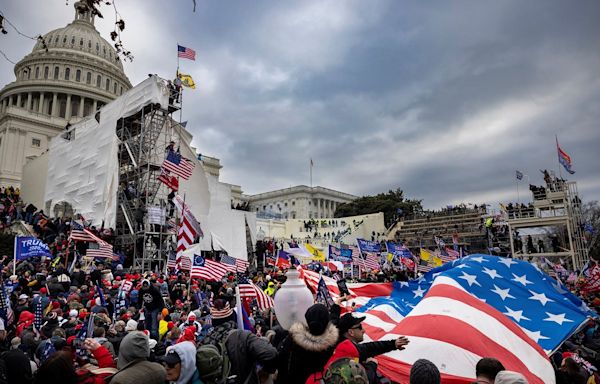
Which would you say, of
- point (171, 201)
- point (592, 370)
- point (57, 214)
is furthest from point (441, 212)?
point (592, 370)

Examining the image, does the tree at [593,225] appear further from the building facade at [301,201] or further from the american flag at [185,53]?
the building facade at [301,201]

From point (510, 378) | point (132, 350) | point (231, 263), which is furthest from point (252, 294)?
point (231, 263)

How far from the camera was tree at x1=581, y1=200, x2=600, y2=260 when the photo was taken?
123 ft

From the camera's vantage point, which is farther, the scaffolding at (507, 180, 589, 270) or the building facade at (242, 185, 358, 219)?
the building facade at (242, 185, 358, 219)

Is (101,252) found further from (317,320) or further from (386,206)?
(386,206)

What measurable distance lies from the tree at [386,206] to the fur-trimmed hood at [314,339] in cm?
5981

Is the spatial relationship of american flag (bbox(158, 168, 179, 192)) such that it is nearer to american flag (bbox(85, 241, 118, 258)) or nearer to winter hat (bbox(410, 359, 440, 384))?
american flag (bbox(85, 241, 118, 258))

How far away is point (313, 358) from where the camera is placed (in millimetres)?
2887

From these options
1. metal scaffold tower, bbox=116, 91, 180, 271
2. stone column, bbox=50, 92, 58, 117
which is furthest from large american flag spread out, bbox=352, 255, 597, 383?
stone column, bbox=50, 92, 58, 117

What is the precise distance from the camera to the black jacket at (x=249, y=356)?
123 inches

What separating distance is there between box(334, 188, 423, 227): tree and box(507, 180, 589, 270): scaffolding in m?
31.5

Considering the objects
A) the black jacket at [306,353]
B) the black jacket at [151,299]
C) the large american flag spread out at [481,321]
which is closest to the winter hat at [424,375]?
the black jacket at [306,353]

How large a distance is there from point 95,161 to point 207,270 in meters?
22.2

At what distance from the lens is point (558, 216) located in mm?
27781
